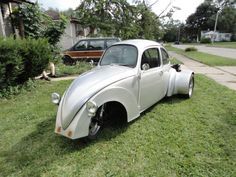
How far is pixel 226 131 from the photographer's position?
3836 millimetres

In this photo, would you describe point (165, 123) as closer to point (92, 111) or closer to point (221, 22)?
point (92, 111)

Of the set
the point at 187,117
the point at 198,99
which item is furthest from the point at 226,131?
the point at 198,99

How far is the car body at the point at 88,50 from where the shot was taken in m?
11.4

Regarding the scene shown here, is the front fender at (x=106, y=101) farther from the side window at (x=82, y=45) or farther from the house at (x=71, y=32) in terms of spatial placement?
the house at (x=71, y=32)

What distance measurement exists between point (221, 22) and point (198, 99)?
73.4m

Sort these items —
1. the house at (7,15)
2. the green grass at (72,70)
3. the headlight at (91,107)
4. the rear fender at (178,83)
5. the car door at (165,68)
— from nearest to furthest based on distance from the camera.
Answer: the headlight at (91,107)
the car door at (165,68)
the rear fender at (178,83)
the green grass at (72,70)
the house at (7,15)

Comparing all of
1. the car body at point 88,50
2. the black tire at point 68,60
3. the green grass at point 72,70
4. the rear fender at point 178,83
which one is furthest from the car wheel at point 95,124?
the black tire at point 68,60

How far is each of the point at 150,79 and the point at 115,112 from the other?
1.05 metres

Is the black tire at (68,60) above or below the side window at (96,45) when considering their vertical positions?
below

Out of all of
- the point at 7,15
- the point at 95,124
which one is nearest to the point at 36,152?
the point at 95,124

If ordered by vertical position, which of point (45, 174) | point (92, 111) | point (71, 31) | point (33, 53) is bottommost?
point (45, 174)

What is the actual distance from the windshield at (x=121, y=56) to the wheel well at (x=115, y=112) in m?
0.88

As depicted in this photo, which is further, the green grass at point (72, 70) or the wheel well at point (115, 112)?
the green grass at point (72, 70)

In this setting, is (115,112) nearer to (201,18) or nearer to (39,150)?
(39,150)
